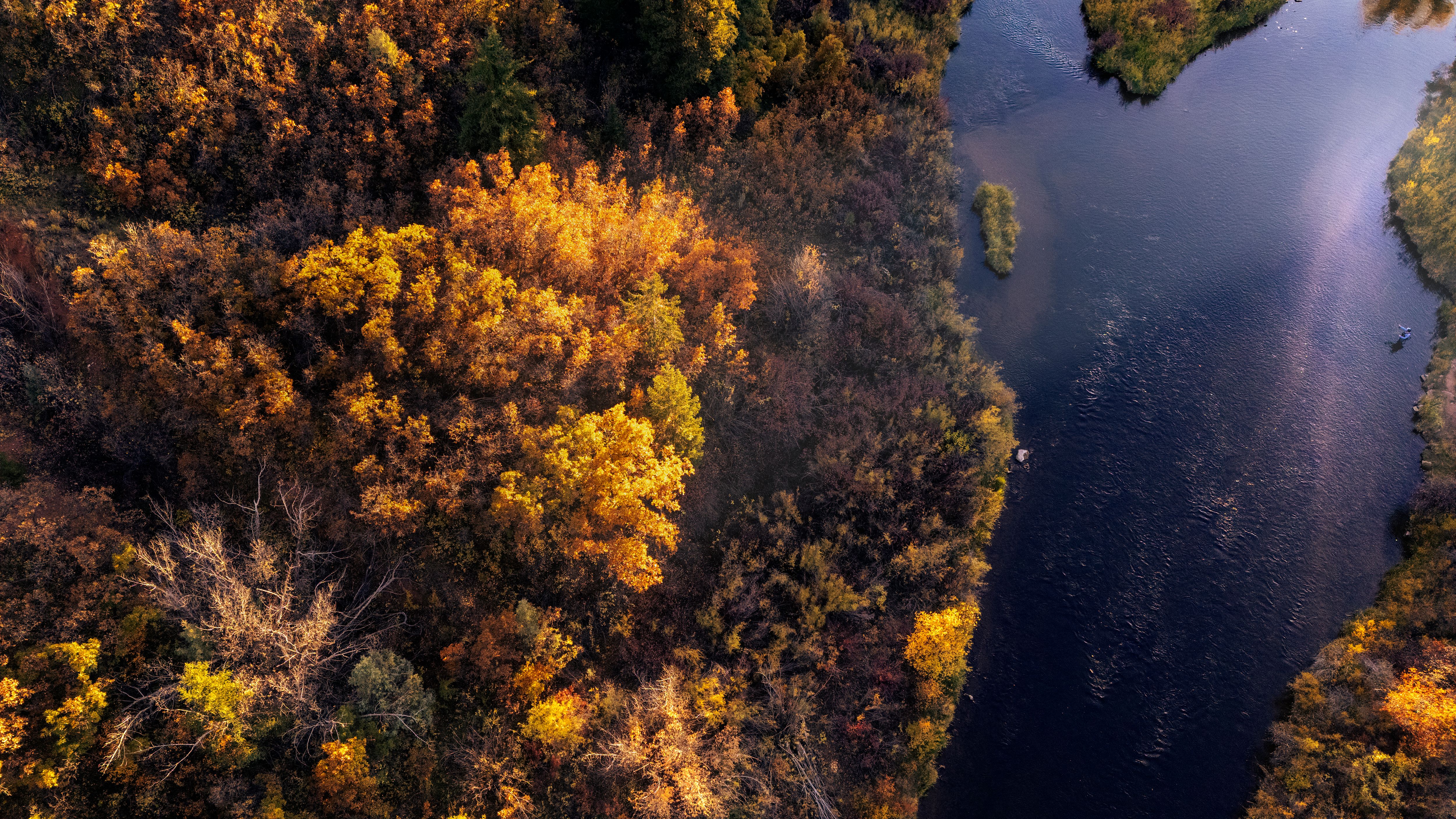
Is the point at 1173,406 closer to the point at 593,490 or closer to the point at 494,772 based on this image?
the point at 593,490

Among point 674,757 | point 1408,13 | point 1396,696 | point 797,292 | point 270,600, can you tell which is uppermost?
point 1408,13

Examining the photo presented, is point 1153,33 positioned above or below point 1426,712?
above

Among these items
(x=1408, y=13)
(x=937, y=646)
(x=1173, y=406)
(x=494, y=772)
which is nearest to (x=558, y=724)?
(x=494, y=772)

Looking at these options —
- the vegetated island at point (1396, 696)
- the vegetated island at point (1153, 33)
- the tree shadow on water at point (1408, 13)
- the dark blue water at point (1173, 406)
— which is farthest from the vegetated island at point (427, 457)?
the tree shadow on water at point (1408, 13)

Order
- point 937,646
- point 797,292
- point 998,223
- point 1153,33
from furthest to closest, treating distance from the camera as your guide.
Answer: point 1153,33
point 998,223
point 797,292
point 937,646

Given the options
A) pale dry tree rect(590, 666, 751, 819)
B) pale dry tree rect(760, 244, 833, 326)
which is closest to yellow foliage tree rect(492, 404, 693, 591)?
pale dry tree rect(590, 666, 751, 819)

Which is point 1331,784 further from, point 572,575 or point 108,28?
point 108,28

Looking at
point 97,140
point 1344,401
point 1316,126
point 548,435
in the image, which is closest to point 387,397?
point 548,435

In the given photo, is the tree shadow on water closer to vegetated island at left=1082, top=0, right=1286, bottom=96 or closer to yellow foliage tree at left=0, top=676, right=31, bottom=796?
vegetated island at left=1082, top=0, right=1286, bottom=96
